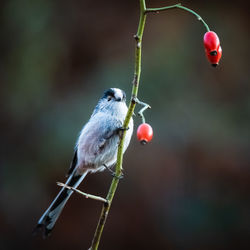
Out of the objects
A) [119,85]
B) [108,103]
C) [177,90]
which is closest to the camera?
[108,103]

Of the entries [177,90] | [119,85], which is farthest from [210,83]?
[119,85]

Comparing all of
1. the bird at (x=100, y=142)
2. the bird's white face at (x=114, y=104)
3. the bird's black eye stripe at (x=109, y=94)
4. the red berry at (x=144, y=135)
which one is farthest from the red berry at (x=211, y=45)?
the bird's black eye stripe at (x=109, y=94)

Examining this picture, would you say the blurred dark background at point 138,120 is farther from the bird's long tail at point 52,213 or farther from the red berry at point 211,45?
the red berry at point 211,45

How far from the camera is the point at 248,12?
5926 millimetres

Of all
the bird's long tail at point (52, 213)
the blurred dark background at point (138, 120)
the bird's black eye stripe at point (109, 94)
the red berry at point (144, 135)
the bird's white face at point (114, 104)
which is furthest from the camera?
the blurred dark background at point (138, 120)

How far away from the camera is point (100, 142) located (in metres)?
2.82

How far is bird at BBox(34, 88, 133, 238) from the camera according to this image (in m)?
2.75

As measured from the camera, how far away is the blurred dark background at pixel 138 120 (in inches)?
209

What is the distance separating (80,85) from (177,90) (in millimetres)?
1388

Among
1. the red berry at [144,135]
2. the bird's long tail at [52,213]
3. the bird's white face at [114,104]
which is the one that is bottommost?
the bird's long tail at [52,213]

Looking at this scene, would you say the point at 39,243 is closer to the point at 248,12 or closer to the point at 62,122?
the point at 62,122

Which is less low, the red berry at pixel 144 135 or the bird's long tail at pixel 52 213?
the red berry at pixel 144 135

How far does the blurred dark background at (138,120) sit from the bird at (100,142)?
1989mm

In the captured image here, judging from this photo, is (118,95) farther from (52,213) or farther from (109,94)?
(52,213)
